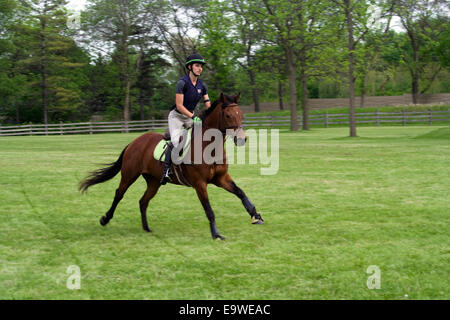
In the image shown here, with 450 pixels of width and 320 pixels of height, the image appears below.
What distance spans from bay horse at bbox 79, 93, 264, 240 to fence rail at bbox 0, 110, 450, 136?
138 feet

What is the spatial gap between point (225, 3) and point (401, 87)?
1739 inches

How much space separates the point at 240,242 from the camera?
7.25 meters

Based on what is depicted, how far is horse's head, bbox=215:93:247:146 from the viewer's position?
717cm

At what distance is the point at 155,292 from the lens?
5113mm

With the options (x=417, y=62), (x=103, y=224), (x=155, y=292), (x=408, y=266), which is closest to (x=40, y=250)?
(x=103, y=224)

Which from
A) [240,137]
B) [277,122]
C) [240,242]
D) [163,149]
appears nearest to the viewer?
[240,137]

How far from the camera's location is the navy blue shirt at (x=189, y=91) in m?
7.90

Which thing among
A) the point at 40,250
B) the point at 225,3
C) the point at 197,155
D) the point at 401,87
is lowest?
the point at 40,250

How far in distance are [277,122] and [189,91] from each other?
148 feet

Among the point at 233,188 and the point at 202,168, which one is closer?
the point at 202,168

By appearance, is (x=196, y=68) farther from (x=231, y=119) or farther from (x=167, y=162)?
(x=167, y=162)

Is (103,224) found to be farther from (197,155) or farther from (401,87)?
(401,87)

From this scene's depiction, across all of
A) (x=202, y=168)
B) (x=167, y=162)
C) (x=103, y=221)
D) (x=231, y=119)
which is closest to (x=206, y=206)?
(x=202, y=168)

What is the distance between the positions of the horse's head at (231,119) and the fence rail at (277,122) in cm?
4288
